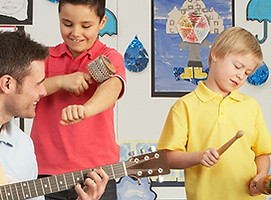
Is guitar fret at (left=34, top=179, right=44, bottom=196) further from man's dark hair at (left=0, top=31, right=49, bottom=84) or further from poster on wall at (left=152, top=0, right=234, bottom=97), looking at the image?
poster on wall at (left=152, top=0, right=234, bottom=97)

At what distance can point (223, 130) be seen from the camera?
56.2 inches

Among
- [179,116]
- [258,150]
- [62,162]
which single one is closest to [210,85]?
[179,116]

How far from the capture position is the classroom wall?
103 inches

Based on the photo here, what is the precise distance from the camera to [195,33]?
8.80 ft

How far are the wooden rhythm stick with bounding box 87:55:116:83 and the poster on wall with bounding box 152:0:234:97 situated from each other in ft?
3.99

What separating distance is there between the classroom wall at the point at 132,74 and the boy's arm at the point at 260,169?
45.9 inches

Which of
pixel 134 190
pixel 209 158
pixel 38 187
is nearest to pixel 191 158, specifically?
pixel 209 158

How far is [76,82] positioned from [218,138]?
0.47m

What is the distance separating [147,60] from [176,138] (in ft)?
4.13

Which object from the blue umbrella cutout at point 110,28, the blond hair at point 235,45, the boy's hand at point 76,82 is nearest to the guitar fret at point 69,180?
the boy's hand at point 76,82

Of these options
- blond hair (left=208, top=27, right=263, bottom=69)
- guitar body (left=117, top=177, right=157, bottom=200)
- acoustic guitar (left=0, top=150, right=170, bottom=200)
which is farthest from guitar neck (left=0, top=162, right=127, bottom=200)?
guitar body (left=117, top=177, right=157, bottom=200)

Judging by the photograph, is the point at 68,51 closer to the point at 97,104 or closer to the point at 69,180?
the point at 97,104

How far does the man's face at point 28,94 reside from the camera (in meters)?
1.29

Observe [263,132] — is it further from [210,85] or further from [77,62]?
[77,62]
